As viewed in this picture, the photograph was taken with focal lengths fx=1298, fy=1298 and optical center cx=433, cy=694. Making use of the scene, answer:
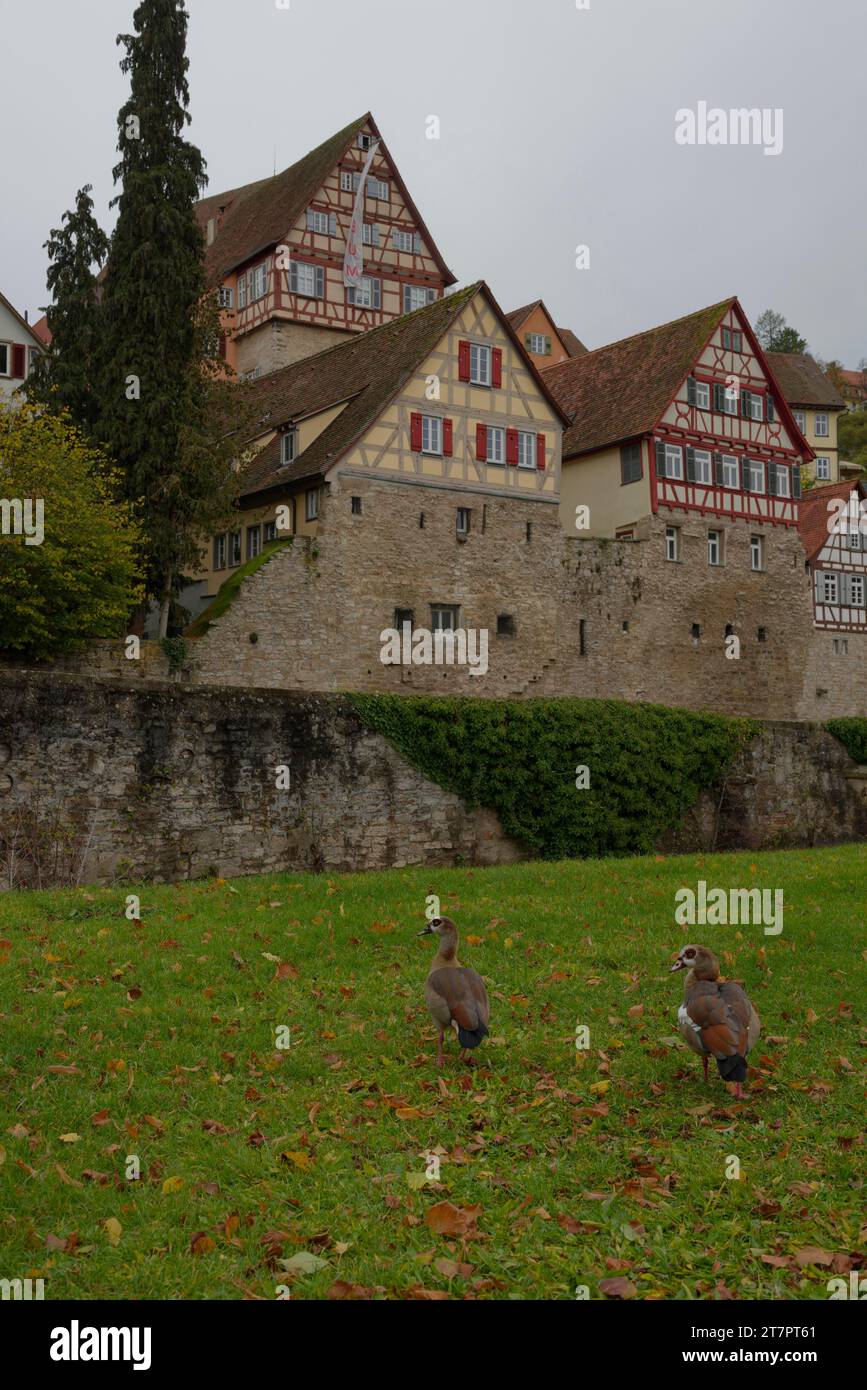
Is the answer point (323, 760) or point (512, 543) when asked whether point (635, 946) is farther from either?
point (512, 543)

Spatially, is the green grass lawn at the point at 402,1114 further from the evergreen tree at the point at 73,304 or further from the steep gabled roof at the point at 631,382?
the steep gabled roof at the point at 631,382

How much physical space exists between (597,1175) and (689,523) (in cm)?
3530

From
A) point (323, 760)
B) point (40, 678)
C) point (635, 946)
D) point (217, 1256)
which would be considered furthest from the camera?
point (323, 760)

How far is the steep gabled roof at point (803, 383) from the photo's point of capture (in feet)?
254

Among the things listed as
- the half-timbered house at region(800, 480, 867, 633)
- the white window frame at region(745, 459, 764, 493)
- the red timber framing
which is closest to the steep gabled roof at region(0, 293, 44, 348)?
the red timber framing

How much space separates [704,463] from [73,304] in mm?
20296

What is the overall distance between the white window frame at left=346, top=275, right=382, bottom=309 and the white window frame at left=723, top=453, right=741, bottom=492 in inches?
579

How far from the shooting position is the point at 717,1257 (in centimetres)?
679

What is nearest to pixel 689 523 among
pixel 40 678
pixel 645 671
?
pixel 645 671

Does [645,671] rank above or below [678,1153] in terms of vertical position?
above

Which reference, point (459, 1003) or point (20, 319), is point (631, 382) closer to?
point (20, 319)

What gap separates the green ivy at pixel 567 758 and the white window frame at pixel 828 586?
23432 millimetres

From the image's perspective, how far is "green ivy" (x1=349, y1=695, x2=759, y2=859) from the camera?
896 inches

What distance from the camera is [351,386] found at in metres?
37.0
